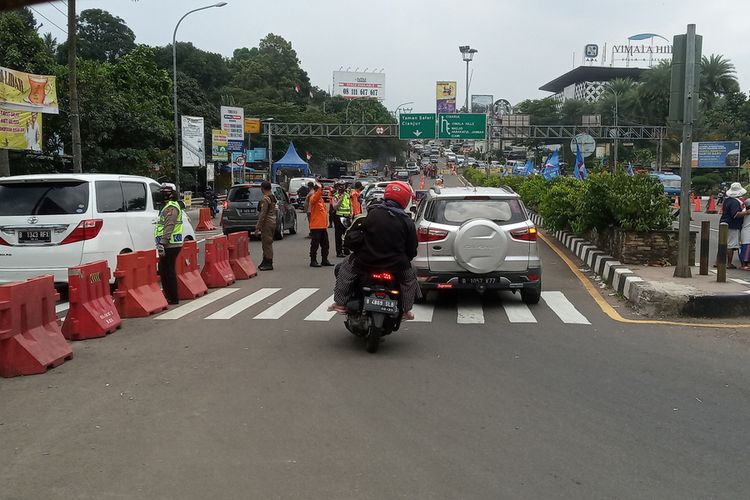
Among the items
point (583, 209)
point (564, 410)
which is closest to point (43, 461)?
point (564, 410)

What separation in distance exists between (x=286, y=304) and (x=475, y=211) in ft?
10.2

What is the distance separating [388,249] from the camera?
7.32 meters

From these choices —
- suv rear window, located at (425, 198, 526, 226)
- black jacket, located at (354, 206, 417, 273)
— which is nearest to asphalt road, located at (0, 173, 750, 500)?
black jacket, located at (354, 206, 417, 273)

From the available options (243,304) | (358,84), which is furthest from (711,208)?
(358,84)

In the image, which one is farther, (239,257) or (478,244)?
(239,257)

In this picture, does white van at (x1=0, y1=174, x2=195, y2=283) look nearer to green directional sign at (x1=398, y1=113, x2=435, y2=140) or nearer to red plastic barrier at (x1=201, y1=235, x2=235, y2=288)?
red plastic barrier at (x1=201, y1=235, x2=235, y2=288)

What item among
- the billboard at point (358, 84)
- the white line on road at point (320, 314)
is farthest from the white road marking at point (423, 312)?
the billboard at point (358, 84)

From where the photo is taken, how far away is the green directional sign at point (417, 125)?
47969 mm

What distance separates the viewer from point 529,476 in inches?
164

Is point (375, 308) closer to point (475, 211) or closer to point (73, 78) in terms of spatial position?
point (475, 211)

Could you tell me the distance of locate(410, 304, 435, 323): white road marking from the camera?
927cm

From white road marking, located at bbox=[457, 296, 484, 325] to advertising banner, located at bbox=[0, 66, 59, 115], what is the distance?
16.4 metres

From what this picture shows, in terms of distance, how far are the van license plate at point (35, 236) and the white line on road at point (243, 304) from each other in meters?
2.59

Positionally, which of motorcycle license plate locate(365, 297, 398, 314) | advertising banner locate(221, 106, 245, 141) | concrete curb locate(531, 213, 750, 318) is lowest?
concrete curb locate(531, 213, 750, 318)
